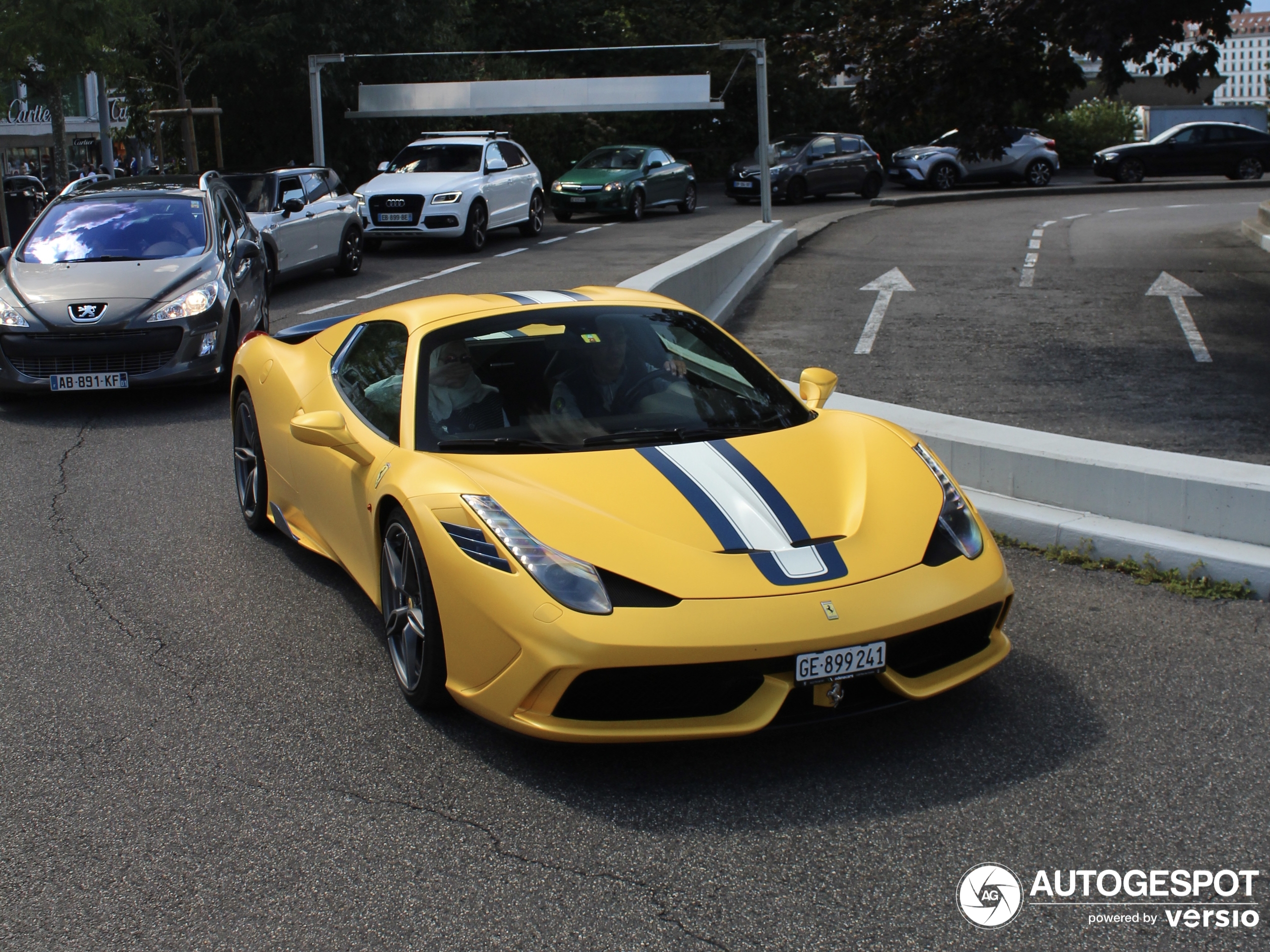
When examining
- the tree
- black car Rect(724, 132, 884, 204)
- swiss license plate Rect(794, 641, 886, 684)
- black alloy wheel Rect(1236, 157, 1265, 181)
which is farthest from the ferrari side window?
black alloy wheel Rect(1236, 157, 1265, 181)

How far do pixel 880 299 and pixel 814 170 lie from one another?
17.5m

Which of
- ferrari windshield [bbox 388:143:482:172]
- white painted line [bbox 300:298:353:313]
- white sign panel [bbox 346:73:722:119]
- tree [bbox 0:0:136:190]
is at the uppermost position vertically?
tree [bbox 0:0:136:190]

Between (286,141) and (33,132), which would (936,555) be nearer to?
(286,141)

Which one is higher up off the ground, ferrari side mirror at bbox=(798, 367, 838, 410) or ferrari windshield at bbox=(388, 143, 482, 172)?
ferrari windshield at bbox=(388, 143, 482, 172)

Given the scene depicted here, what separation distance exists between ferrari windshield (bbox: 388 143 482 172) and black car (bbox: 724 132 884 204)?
38.4ft

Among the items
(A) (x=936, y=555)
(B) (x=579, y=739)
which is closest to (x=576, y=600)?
(B) (x=579, y=739)

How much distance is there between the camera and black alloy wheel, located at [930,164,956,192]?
3536cm

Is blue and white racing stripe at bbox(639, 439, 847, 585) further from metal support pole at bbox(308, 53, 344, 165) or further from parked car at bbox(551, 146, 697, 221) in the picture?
parked car at bbox(551, 146, 697, 221)

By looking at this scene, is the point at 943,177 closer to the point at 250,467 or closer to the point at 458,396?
the point at 250,467

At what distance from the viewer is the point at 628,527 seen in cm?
383

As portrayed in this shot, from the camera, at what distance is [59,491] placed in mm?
7223

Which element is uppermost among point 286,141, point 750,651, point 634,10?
point 634,10

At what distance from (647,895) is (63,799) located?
172 cm

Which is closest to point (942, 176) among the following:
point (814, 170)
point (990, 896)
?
point (814, 170)
